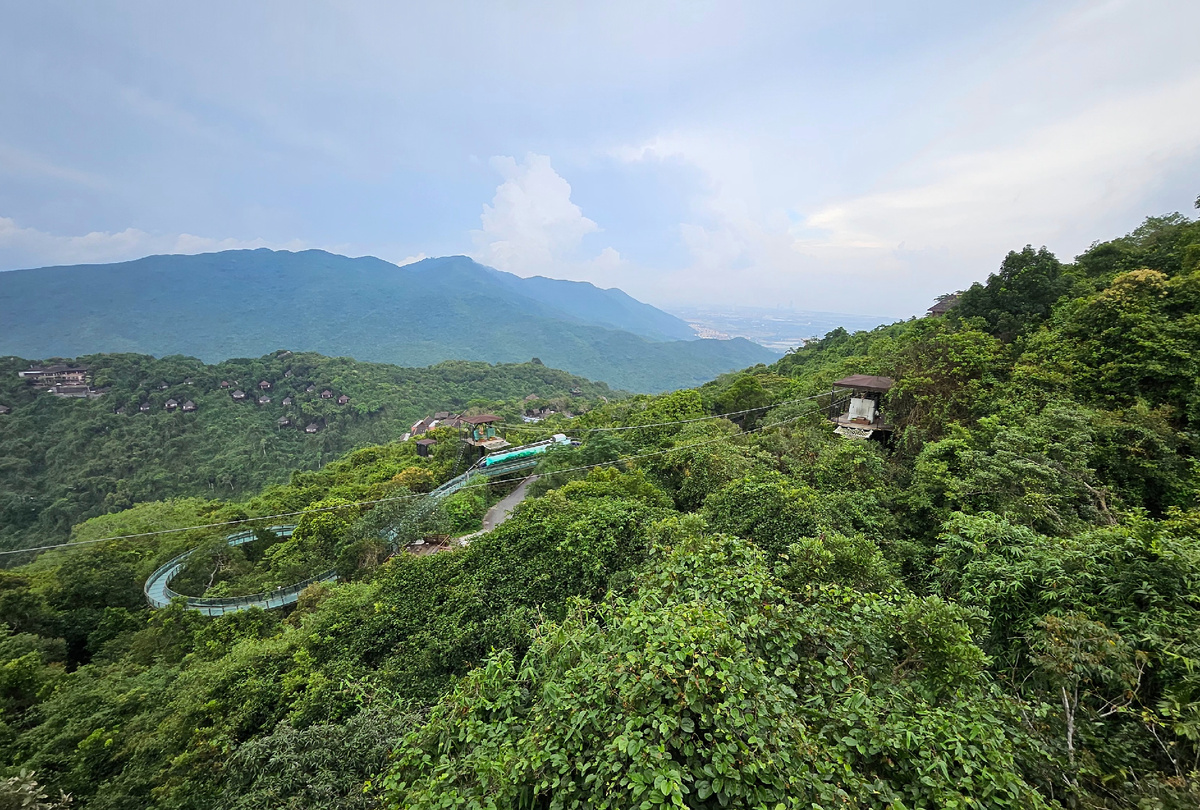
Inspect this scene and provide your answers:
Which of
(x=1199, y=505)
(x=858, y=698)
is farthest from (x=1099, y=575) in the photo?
(x=1199, y=505)

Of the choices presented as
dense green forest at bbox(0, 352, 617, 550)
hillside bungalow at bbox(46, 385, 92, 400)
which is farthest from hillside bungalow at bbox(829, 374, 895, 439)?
hillside bungalow at bbox(46, 385, 92, 400)

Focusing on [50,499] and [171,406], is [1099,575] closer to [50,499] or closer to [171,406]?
[50,499]

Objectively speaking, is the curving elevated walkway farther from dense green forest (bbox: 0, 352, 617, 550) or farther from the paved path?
dense green forest (bbox: 0, 352, 617, 550)

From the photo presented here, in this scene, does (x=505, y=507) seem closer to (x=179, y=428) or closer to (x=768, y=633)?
(x=768, y=633)

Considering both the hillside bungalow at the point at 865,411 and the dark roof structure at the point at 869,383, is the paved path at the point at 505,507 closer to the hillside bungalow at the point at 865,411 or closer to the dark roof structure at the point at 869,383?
the hillside bungalow at the point at 865,411

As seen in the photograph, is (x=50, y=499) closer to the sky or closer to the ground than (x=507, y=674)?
closer to the ground

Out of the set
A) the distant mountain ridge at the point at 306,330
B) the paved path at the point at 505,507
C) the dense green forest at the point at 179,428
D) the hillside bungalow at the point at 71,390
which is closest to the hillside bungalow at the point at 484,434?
the paved path at the point at 505,507
